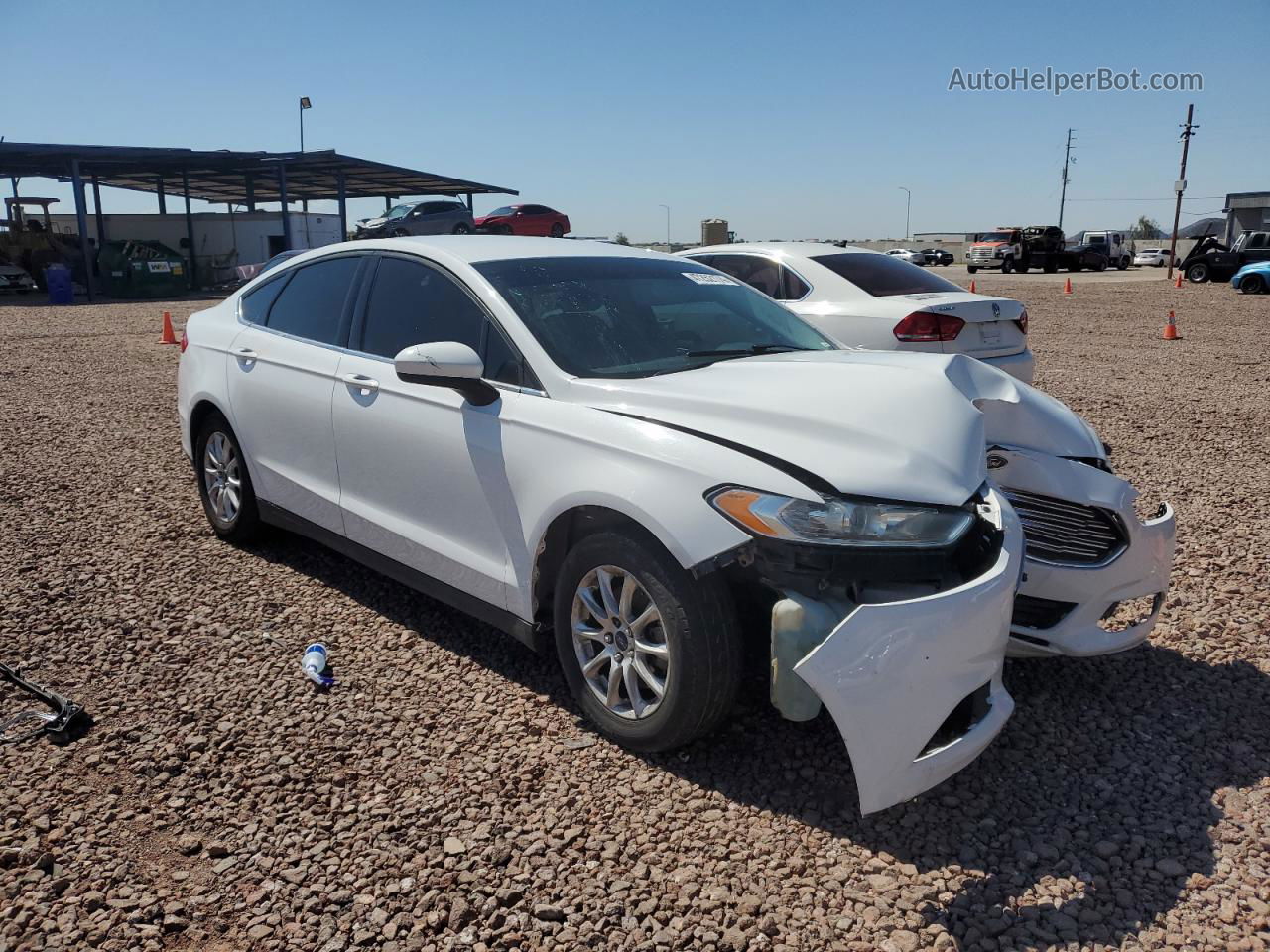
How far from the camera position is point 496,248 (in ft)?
13.8

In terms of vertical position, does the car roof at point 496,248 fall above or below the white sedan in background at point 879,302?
above

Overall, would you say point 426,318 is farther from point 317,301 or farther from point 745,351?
point 745,351

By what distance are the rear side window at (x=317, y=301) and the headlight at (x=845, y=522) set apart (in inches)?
96.5

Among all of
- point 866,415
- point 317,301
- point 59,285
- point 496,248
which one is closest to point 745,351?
point 866,415

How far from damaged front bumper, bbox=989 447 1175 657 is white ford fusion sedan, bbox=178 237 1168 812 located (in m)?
0.13

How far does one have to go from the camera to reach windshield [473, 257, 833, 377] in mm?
3600

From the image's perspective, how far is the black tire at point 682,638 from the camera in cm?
285

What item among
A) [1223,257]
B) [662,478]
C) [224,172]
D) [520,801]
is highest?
[224,172]

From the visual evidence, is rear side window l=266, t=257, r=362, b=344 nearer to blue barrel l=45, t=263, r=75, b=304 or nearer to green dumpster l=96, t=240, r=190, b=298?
blue barrel l=45, t=263, r=75, b=304

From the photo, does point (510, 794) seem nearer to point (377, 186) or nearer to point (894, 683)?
point (894, 683)

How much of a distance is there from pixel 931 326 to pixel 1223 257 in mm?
31292

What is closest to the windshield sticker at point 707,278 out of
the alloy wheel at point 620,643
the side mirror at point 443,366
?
the side mirror at point 443,366

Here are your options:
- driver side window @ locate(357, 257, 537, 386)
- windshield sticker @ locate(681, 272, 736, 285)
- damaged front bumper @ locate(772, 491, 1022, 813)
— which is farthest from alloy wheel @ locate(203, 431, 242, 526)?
damaged front bumper @ locate(772, 491, 1022, 813)

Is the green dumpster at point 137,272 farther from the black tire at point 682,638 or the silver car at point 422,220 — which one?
the black tire at point 682,638
